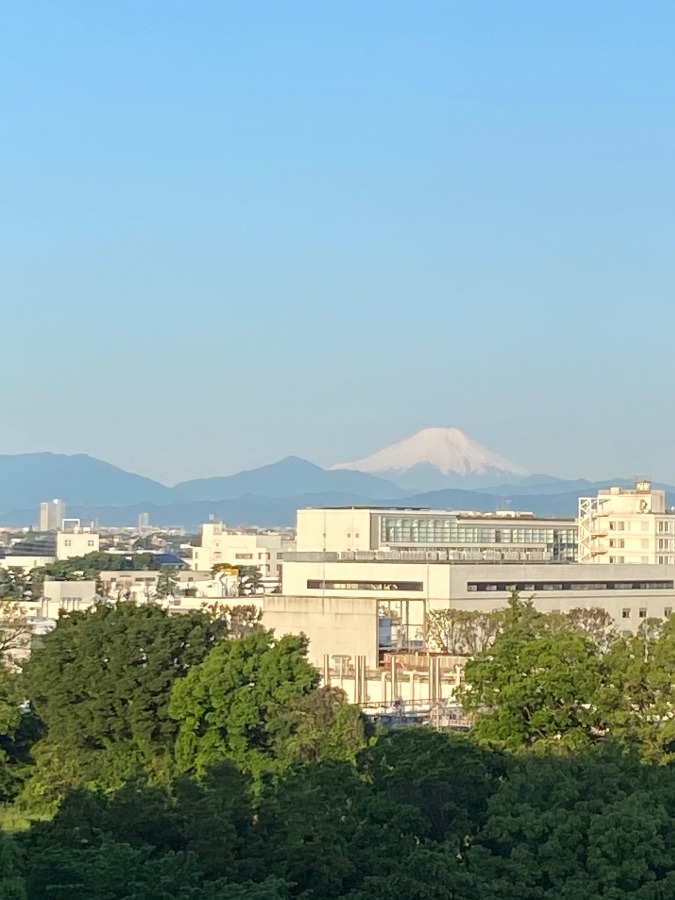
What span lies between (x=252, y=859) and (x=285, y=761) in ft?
36.0

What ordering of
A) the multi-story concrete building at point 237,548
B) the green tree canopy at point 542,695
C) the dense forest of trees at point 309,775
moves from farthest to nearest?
1. the multi-story concrete building at point 237,548
2. the green tree canopy at point 542,695
3. the dense forest of trees at point 309,775

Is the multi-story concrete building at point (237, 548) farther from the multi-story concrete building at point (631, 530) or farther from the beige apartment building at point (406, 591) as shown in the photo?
the multi-story concrete building at point (631, 530)

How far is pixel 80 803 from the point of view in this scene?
73.9 feet

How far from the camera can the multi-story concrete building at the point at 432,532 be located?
310 feet

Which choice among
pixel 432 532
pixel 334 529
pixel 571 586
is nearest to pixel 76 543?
pixel 432 532

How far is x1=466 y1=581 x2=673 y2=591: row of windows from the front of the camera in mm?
66312

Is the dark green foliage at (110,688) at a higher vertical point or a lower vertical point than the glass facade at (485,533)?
lower

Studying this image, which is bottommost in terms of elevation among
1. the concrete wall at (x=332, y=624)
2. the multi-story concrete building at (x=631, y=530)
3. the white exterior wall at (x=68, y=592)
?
the concrete wall at (x=332, y=624)

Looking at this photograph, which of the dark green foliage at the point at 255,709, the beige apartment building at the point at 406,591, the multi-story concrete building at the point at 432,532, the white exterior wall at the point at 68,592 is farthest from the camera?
the multi-story concrete building at the point at 432,532

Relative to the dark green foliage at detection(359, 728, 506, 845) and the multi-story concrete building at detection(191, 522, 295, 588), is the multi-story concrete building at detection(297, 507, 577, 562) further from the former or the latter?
the dark green foliage at detection(359, 728, 506, 845)

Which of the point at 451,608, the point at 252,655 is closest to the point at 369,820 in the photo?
the point at 252,655

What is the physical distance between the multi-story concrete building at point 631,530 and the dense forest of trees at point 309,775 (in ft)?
149

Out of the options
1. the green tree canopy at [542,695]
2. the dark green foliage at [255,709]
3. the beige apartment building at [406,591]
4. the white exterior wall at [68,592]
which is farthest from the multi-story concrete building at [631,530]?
the green tree canopy at [542,695]

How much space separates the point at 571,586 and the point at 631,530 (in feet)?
55.6
